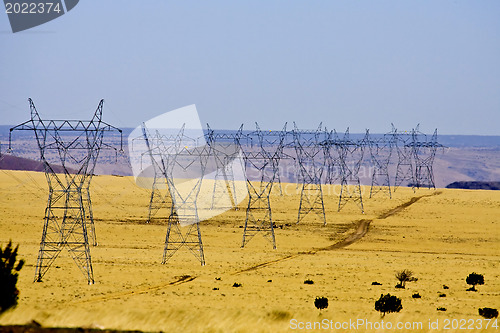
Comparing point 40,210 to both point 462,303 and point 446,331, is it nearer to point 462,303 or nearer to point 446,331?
point 462,303

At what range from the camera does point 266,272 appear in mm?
44594

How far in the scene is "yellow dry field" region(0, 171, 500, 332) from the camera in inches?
1032

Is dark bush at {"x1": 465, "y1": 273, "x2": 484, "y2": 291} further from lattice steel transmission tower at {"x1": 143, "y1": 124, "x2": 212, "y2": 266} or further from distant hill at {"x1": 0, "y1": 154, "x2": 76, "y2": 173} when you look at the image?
distant hill at {"x1": 0, "y1": 154, "x2": 76, "y2": 173}

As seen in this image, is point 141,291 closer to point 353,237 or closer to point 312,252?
point 312,252

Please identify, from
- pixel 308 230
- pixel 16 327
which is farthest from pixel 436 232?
pixel 16 327

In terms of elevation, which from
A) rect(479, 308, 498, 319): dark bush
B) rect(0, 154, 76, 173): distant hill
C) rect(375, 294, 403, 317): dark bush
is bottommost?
rect(479, 308, 498, 319): dark bush

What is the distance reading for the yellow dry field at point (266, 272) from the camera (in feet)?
86.0

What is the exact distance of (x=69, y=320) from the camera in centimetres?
2267

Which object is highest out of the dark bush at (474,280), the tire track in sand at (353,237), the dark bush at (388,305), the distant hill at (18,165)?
the distant hill at (18,165)

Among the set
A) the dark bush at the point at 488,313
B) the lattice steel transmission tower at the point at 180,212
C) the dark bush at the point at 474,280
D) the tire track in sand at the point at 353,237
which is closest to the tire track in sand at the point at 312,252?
the tire track in sand at the point at 353,237

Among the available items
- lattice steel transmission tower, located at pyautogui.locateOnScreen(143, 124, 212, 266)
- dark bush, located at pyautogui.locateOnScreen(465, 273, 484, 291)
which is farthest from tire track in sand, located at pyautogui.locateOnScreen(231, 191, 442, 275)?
dark bush, located at pyautogui.locateOnScreen(465, 273, 484, 291)

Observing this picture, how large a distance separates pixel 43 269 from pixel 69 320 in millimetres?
21151

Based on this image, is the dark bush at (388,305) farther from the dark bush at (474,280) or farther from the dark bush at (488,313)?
the dark bush at (474,280)

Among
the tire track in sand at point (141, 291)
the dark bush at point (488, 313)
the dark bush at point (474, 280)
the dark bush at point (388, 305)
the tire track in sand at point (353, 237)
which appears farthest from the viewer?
the tire track in sand at point (353, 237)
